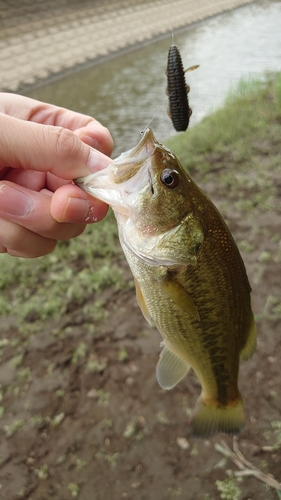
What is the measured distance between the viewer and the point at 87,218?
1.74m

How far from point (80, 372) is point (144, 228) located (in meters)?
2.15

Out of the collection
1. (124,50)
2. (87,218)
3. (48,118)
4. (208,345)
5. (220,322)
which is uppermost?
(48,118)

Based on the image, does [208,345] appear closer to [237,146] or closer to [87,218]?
[87,218]

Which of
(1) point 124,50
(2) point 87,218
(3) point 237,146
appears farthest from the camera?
(1) point 124,50

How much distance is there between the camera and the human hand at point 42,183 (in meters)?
1.60

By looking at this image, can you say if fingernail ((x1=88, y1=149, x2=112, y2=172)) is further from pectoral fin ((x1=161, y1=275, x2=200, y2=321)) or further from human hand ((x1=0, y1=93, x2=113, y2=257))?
pectoral fin ((x1=161, y1=275, x2=200, y2=321))

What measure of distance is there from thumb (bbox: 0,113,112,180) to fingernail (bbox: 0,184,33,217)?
0.13 m

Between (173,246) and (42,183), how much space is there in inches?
32.0

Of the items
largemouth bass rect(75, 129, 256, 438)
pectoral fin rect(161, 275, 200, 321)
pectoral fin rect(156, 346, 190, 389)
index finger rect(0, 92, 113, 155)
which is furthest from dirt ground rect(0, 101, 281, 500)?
index finger rect(0, 92, 113, 155)

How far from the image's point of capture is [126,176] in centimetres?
156

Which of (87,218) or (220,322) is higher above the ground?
(87,218)

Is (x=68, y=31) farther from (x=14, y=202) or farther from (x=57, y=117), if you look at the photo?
(x=14, y=202)

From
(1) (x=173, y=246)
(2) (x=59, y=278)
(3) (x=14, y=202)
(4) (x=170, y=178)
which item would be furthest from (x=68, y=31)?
(1) (x=173, y=246)

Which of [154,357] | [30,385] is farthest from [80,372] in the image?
[154,357]
